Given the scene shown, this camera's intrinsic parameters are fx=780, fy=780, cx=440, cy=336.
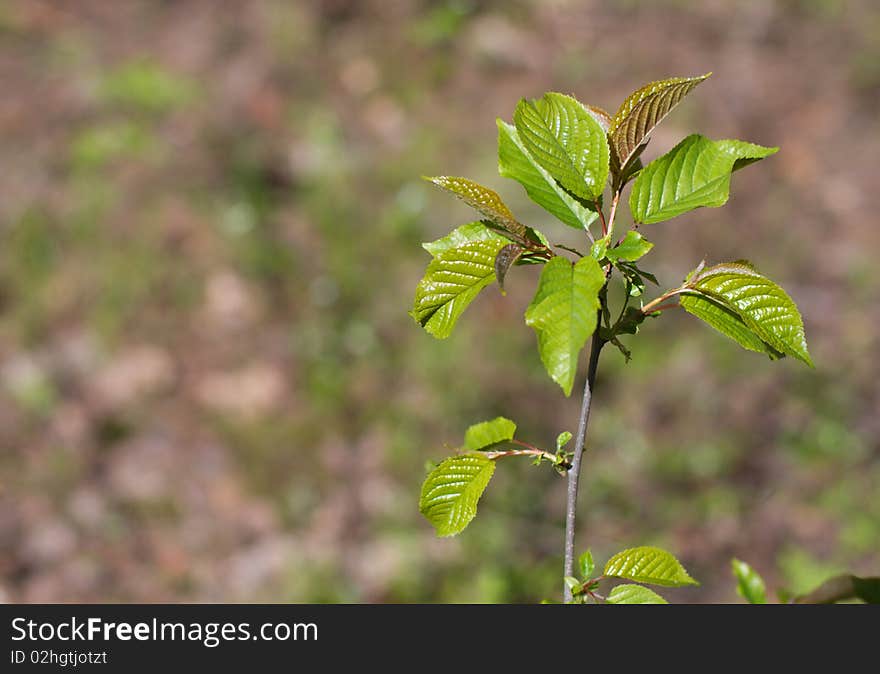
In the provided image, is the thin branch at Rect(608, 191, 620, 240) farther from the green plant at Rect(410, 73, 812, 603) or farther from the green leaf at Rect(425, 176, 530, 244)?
the green leaf at Rect(425, 176, 530, 244)

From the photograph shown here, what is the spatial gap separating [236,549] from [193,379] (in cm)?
80

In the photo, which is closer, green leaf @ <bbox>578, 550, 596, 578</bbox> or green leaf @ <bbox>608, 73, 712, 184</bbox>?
green leaf @ <bbox>608, 73, 712, 184</bbox>

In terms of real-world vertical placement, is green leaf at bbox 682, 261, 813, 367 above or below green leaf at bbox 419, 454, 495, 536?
above

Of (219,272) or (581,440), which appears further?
(219,272)

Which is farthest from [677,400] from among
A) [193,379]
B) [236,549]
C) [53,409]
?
[53,409]

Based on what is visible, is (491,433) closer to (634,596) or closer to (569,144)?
(634,596)

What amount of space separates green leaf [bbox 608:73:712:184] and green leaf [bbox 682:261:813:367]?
0.54ft

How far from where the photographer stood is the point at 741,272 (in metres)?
0.88

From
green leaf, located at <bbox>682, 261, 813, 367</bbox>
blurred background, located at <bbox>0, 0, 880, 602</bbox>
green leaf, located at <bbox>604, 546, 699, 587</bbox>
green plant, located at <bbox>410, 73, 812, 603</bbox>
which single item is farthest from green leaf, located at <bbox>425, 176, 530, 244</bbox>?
blurred background, located at <bbox>0, 0, 880, 602</bbox>

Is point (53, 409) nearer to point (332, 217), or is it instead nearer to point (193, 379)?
point (193, 379)

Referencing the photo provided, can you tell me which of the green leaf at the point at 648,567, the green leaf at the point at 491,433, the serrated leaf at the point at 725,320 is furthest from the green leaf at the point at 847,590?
the green leaf at the point at 491,433

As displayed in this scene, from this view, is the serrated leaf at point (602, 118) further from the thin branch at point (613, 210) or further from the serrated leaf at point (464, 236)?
the serrated leaf at point (464, 236)

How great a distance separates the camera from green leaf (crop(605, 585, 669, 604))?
3.13 ft
